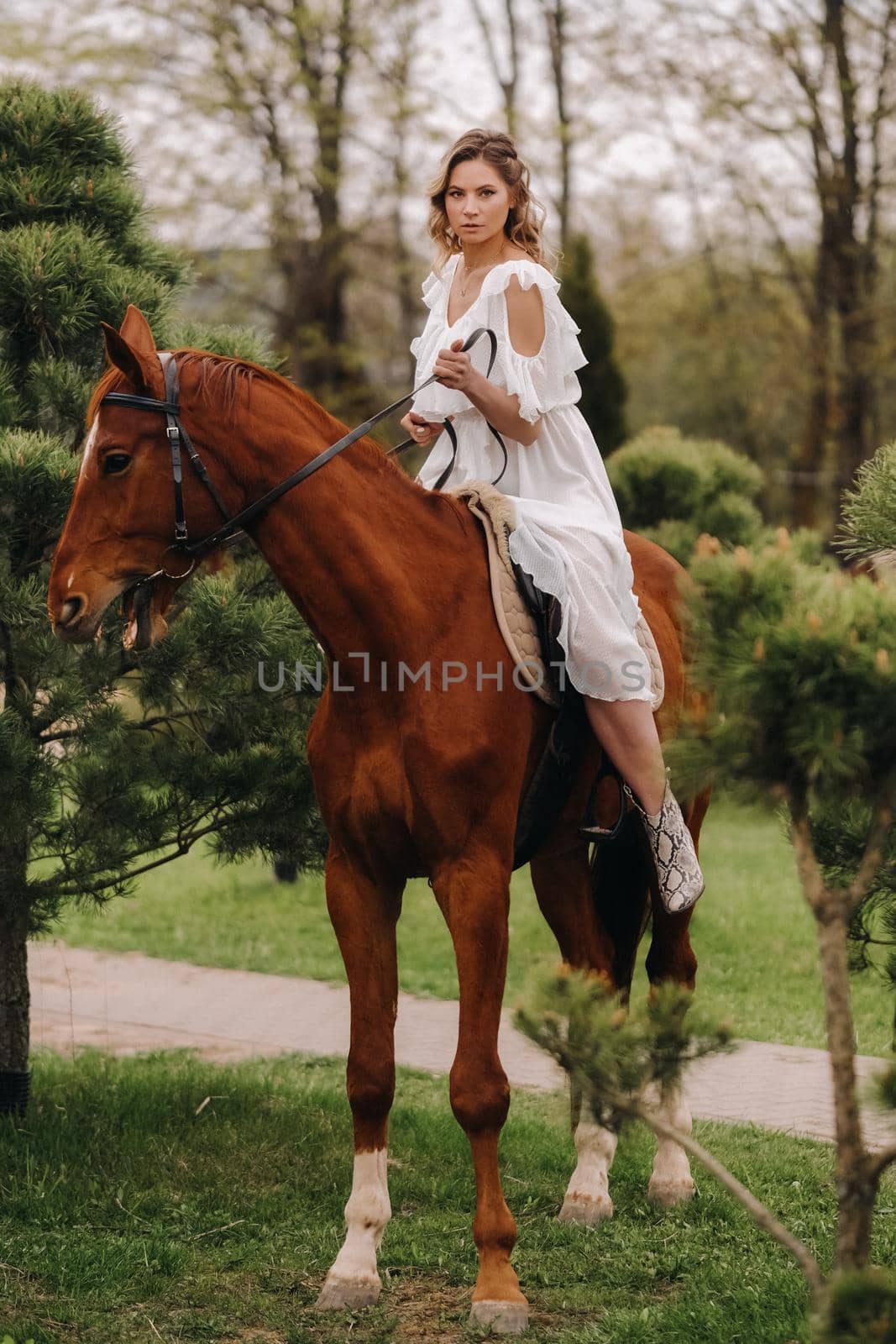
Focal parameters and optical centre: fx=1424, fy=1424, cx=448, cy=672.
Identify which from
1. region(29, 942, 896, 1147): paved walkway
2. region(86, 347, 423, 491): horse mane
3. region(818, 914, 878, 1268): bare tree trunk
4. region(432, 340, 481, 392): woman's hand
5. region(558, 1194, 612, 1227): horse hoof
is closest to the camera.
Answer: region(818, 914, 878, 1268): bare tree trunk

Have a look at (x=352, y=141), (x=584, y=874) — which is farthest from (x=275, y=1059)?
(x=352, y=141)

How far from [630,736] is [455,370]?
105 centimetres

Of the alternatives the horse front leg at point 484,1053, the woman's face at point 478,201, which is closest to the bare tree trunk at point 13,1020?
the horse front leg at point 484,1053

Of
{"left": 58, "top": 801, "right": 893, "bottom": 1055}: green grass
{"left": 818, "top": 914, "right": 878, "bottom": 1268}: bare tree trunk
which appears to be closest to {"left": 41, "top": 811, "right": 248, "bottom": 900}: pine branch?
{"left": 58, "top": 801, "right": 893, "bottom": 1055}: green grass

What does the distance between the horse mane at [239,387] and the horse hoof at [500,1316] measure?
2027 millimetres

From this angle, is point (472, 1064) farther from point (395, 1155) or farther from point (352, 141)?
point (352, 141)

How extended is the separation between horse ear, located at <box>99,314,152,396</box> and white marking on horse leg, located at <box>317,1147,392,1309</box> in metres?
2.03

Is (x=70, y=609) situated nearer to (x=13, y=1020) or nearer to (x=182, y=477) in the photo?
(x=182, y=477)

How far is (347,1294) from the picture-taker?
3.59 m

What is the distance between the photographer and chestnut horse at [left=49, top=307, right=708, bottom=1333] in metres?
3.33

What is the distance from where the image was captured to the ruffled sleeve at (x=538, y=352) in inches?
145

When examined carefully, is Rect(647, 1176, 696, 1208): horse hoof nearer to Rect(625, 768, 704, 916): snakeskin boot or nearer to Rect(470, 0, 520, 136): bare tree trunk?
Rect(625, 768, 704, 916): snakeskin boot

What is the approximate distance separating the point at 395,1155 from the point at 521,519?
2.39 meters

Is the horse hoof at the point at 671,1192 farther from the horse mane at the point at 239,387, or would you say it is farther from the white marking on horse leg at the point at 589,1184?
the horse mane at the point at 239,387
